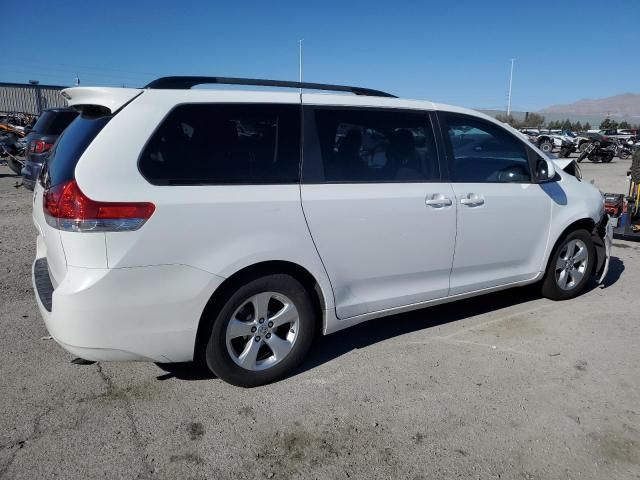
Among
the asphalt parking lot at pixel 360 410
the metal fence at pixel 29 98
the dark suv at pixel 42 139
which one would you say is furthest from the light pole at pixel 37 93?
the asphalt parking lot at pixel 360 410

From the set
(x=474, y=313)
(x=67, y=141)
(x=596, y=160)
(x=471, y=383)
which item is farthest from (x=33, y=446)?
(x=596, y=160)

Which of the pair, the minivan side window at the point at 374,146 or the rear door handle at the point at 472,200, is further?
Answer: the rear door handle at the point at 472,200

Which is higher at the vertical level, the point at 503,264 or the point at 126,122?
the point at 126,122

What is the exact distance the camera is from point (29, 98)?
29.5 meters

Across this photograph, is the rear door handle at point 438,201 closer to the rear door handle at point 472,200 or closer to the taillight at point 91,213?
the rear door handle at point 472,200

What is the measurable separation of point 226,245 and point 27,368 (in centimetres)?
174

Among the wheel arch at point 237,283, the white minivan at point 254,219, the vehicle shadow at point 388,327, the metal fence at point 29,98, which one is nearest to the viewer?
the white minivan at point 254,219

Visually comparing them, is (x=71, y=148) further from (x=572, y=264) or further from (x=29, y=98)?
(x=29, y=98)

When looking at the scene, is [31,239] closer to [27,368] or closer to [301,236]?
[27,368]

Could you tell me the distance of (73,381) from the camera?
326cm

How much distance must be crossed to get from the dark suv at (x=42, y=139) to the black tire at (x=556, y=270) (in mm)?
8126

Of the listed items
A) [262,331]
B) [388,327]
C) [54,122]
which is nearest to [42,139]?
[54,122]

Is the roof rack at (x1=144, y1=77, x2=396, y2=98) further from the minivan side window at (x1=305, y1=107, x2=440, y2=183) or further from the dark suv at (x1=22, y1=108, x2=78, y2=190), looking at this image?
the dark suv at (x1=22, y1=108, x2=78, y2=190)

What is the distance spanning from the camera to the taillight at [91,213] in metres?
2.60
